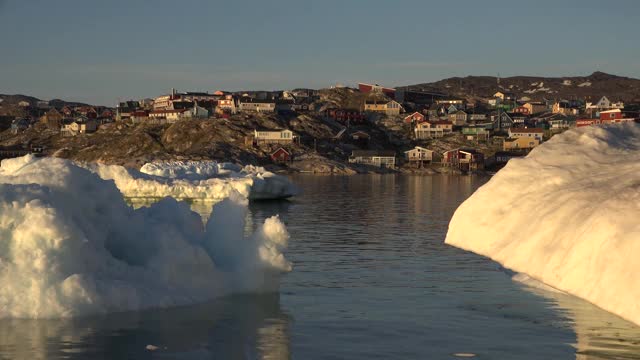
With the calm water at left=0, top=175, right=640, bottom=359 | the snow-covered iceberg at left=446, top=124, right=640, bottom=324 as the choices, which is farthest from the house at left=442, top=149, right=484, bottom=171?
the calm water at left=0, top=175, right=640, bottom=359

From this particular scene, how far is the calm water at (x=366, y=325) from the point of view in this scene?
72.5 ft

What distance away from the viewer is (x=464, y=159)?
622 ft

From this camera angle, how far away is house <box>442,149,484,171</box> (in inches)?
7426

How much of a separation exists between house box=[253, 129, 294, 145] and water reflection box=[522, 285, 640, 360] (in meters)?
169

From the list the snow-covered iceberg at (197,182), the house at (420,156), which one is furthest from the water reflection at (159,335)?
the house at (420,156)

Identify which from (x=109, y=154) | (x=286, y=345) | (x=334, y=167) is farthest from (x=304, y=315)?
(x=109, y=154)

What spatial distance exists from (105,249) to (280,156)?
158 m

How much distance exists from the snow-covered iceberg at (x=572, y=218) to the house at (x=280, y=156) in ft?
453

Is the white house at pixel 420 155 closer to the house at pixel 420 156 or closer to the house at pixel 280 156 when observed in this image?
the house at pixel 420 156

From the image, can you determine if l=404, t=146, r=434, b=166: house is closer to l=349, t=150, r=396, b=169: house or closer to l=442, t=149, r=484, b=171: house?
l=442, t=149, r=484, b=171: house

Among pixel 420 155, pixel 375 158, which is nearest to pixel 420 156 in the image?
pixel 420 155

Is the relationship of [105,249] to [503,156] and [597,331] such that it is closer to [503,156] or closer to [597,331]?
[597,331]

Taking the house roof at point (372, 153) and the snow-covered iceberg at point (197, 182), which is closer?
the snow-covered iceberg at point (197, 182)

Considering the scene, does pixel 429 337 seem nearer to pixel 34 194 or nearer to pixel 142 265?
pixel 142 265
